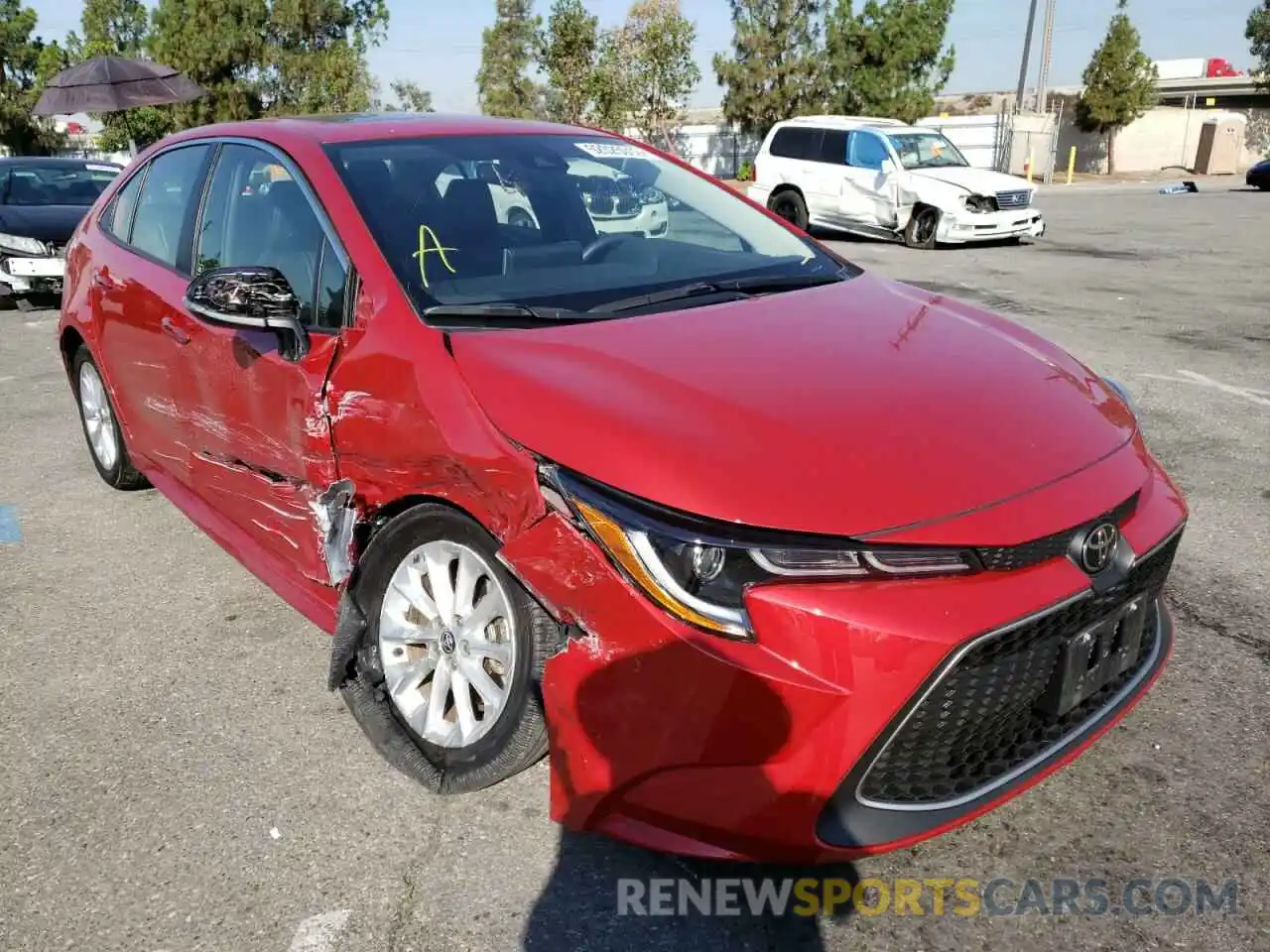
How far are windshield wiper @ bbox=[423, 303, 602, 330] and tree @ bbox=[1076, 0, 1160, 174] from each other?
40434 mm

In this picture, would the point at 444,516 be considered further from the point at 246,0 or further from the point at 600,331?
the point at 246,0

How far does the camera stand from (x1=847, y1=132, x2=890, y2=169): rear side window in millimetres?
15266

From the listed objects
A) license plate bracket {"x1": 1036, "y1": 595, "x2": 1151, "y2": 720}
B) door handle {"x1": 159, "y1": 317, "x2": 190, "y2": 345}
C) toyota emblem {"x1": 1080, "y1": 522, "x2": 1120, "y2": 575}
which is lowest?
license plate bracket {"x1": 1036, "y1": 595, "x2": 1151, "y2": 720}

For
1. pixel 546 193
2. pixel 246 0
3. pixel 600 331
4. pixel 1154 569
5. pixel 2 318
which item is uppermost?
pixel 246 0

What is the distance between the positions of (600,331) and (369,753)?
4.10 ft

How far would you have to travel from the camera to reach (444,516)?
2.39m

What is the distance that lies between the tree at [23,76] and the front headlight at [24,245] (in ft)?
115

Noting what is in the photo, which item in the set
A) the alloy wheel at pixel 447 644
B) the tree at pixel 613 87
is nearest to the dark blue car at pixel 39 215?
the alloy wheel at pixel 447 644

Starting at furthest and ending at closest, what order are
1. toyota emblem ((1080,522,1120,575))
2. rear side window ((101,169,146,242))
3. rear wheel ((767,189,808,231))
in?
rear wheel ((767,189,808,231))
rear side window ((101,169,146,242))
toyota emblem ((1080,522,1120,575))

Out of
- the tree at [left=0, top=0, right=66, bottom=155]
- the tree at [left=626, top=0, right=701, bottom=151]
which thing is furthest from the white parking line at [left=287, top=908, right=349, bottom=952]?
the tree at [left=0, top=0, right=66, bottom=155]

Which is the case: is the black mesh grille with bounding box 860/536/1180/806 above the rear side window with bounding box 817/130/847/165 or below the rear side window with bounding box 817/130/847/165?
below

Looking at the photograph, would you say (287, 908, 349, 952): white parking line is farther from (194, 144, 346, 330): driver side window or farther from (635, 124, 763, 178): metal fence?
(635, 124, 763, 178): metal fence

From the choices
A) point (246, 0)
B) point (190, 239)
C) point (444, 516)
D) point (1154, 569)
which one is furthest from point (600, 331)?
point (246, 0)

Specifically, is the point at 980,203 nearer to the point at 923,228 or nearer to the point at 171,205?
the point at 923,228
